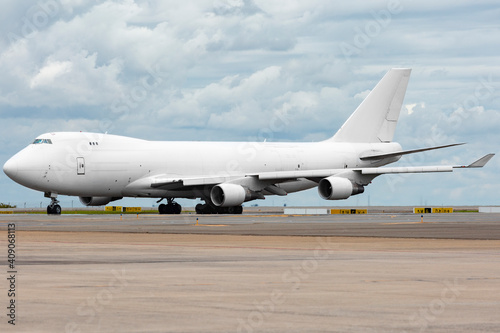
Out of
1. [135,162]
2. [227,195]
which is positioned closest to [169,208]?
[135,162]

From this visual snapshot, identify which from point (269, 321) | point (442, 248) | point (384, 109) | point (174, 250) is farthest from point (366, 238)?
point (384, 109)

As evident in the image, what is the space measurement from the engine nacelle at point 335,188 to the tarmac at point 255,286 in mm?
34037

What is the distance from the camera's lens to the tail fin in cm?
7750

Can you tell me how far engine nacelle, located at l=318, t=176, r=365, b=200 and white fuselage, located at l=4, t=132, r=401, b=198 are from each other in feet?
20.2

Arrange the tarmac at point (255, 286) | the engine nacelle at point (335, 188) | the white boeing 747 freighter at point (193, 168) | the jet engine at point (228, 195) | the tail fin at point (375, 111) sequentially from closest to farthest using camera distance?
the tarmac at point (255, 286)
the white boeing 747 freighter at point (193, 168)
the jet engine at point (228, 195)
the engine nacelle at point (335, 188)
the tail fin at point (375, 111)

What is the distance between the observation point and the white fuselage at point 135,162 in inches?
2367

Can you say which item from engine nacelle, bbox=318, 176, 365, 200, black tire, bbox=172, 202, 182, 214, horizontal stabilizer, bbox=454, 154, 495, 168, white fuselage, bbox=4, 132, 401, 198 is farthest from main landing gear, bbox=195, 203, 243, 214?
horizontal stabilizer, bbox=454, 154, 495, 168

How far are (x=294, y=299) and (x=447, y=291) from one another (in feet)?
8.27

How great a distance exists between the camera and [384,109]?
255 feet

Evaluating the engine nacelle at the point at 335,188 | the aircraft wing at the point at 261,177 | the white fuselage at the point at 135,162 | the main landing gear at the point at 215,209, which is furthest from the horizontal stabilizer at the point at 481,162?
the main landing gear at the point at 215,209

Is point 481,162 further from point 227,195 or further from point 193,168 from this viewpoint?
point 193,168

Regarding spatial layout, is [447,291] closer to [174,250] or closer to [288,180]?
[174,250]

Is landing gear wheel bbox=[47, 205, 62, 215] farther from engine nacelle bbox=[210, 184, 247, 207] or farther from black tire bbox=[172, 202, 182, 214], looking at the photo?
engine nacelle bbox=[210, 184, 247, 207]

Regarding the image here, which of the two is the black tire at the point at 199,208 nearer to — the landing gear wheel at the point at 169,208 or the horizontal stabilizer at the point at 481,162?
the landing gear wheel at the point at 169,208
